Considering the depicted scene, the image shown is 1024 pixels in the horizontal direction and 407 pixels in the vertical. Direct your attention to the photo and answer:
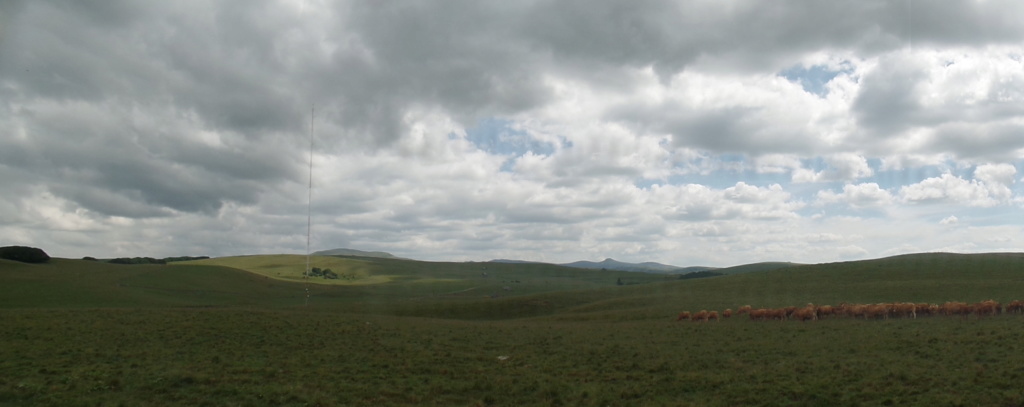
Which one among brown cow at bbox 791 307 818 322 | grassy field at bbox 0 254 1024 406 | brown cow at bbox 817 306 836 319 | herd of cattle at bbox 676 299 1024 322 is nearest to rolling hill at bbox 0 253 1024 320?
grassy field at bbox 0 254 1024 406

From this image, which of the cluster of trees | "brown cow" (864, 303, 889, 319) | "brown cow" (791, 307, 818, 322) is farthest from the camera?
the cluster of trees

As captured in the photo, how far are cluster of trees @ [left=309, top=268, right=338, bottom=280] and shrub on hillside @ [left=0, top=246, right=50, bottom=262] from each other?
5392 cm

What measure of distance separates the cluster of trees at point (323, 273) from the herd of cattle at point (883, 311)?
380 feet

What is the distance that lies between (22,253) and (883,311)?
400 ft

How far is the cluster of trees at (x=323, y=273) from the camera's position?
142525 mm

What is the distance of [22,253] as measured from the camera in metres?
97.4

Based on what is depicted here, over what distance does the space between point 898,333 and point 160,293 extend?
79026 millimetres

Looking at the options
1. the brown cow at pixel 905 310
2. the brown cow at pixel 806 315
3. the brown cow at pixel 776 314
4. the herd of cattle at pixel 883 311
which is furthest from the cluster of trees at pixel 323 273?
the brown cow at pixel 905 310

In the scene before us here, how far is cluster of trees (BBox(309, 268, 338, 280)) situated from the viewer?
142525 mm

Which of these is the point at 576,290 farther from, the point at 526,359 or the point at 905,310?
the point at 526,359

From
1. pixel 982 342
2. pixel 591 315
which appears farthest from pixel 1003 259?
pixel 982 342

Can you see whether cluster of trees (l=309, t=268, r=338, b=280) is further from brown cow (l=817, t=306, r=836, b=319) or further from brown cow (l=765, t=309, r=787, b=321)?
brown cow (l=817, t=306, r=836, b=319)

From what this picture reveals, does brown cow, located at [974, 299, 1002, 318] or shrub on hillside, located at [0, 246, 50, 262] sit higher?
shrub on hillside, located at [0, 246, 50, 262]

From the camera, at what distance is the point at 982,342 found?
23.2 metres
